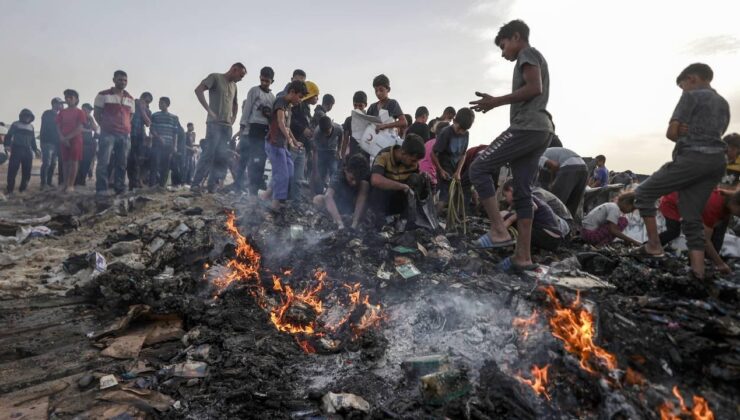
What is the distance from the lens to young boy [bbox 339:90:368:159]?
7.46 meters

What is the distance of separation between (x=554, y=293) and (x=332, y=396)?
1.94 m

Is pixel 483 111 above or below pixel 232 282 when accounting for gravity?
above

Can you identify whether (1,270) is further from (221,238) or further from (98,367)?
(98,367)

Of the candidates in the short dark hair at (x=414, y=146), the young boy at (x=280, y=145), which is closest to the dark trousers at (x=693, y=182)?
the short dark hair at (x=414, y=146)

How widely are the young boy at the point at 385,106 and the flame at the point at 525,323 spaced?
4.64 meters

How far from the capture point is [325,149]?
8.24m

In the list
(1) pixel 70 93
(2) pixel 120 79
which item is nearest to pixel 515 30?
(2) pixel 120 79

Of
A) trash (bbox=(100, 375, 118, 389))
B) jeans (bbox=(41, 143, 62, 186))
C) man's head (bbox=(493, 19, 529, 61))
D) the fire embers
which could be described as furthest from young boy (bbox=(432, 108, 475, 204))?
jeans (bbox=(41, 143, 62, 186))

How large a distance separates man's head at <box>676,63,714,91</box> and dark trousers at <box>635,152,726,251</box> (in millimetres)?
751

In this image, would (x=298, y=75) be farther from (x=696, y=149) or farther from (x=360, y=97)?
(x=696, y=149)

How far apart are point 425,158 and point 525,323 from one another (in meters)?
4.29

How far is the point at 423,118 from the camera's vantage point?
7.68 meters

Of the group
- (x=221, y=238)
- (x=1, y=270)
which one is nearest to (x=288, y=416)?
(x=221, y=238)

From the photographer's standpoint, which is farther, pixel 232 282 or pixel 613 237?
pixel 613 237
